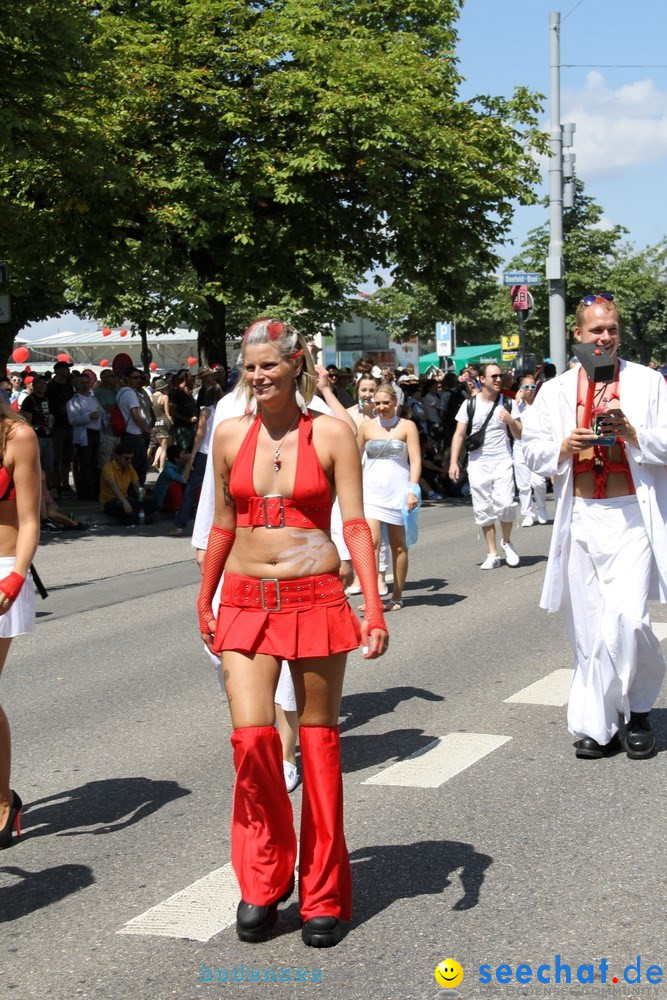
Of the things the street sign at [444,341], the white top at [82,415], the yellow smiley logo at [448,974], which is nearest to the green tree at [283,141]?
the white top at [82,415]

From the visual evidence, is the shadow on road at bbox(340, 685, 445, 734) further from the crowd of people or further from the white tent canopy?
the white tent canopy

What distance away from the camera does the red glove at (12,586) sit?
4945mm

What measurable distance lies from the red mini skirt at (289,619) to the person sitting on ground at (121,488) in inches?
524

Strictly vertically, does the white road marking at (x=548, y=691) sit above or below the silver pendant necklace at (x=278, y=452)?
below

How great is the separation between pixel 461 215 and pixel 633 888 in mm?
18409

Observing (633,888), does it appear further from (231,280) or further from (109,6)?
(109,6)

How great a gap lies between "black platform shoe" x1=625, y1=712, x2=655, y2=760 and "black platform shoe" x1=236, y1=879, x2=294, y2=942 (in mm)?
2498

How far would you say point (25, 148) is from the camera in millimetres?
15711

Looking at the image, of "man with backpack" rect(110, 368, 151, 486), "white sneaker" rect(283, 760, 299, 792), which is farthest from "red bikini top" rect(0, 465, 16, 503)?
"man with backpack" rect(110, 368, 151, 486)

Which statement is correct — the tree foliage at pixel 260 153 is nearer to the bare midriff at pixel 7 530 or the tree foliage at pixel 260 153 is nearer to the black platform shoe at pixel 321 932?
the bare midriff at pixel 7 530

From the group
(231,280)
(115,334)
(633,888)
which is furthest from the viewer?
(115,334)

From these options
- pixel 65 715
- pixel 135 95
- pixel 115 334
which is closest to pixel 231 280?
pixel 135 95

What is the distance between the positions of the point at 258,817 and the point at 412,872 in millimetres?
871

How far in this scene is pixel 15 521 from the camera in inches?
205
